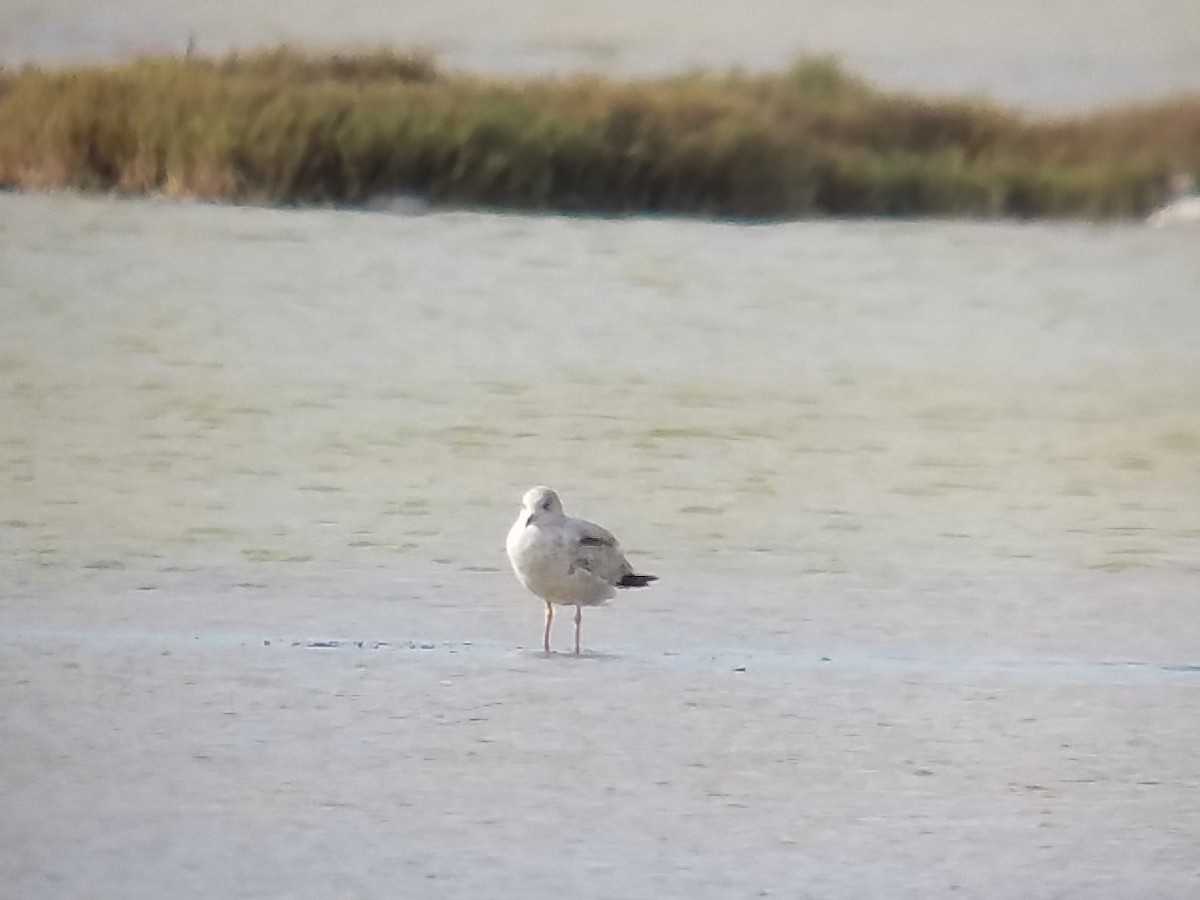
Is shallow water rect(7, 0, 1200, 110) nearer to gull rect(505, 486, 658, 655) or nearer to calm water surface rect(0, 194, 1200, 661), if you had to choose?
calm water surface rect(0, 194, 1200, 661)

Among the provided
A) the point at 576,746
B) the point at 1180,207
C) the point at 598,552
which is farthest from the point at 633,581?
the point at 1180,207

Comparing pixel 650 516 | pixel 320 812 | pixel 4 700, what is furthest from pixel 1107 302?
pixel 4 700

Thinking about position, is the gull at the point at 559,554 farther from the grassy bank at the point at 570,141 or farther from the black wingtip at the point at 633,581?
the grassy bank at the point at 570,141

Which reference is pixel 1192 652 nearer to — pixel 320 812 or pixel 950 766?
pixel 950 766

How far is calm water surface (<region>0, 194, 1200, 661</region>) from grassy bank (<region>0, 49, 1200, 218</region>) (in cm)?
7

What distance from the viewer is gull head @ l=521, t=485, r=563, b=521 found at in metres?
3.39

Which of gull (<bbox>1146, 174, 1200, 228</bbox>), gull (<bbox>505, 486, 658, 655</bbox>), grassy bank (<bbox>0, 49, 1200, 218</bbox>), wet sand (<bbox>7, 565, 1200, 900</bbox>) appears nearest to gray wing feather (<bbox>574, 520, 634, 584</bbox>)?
gull (<bbox>505, 486, 658, 655</bbox>)

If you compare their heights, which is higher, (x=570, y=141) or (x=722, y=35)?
(x=722, y=35)

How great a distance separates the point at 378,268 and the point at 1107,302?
1461mm

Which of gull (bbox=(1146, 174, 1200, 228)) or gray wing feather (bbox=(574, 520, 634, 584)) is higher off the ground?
gull (bbox=(1146, 174, 1200, 228))

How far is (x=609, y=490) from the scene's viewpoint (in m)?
3.83

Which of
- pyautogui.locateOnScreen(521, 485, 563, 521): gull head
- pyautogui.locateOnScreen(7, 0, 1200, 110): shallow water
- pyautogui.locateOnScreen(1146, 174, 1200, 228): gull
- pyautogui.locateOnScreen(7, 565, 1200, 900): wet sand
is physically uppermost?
pyautogui.locateOnScreen(7, 0, 1200, 110): shallow water

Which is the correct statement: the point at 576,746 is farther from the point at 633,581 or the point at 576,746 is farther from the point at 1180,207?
the point at 1180,207

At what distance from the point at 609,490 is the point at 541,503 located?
0.46 meters
